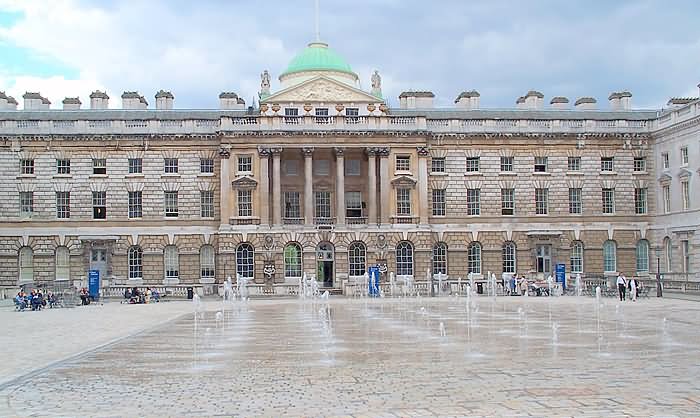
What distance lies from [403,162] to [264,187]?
10.1 meters

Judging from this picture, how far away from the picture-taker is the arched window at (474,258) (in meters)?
57.2

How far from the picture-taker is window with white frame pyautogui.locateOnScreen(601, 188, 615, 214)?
191ft

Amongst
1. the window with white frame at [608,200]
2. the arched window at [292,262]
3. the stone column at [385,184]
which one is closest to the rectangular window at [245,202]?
the arched window at [292,262]

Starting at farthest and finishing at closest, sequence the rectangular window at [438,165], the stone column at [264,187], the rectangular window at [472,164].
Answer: the rectangular window at [472,164], the rectangular window at [438,165], the stone column at [264,187]

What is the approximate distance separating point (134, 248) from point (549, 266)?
29928 millimetres

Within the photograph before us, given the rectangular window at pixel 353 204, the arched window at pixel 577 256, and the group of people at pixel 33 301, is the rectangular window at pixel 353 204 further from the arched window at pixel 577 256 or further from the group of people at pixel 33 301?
the group of people at pixel 33 301

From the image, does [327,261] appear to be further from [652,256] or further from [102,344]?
[102,344]

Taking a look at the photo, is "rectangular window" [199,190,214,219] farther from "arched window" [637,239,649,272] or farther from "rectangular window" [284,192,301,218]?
"arched window" [637,239,649,272]

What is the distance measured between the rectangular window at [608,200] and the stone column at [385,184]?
52.7ft

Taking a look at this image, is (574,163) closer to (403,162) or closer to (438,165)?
(438,165)

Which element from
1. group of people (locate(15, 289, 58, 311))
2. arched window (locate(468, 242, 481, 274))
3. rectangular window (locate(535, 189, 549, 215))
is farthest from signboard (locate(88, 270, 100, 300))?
rectangular window (locate(535, 189, 549, 215))

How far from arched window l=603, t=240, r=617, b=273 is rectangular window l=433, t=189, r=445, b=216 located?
1215 cm

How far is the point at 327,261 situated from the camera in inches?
2200

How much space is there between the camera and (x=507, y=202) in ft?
190
